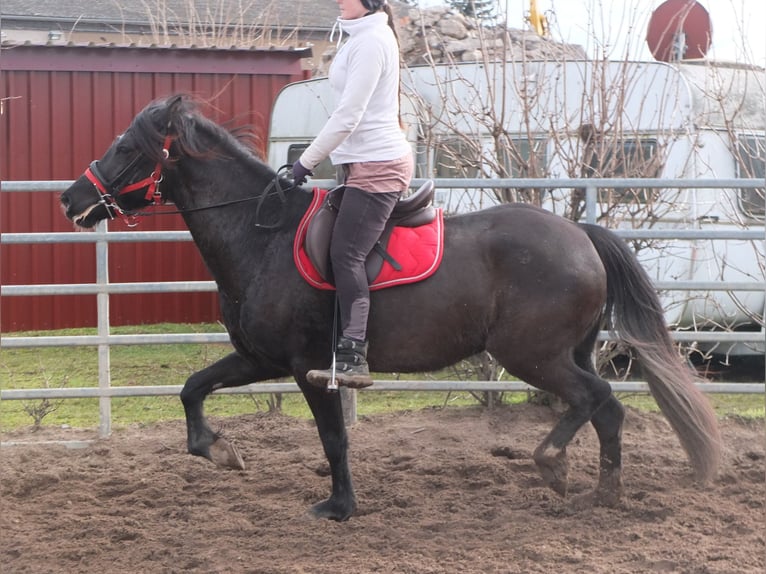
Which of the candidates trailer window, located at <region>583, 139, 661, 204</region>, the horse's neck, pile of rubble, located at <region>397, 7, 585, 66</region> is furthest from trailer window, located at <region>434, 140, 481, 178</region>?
pile of rubble, located at <region>397, 7, 585, 66</region>

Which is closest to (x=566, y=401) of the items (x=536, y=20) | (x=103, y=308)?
(x=103, y=308)

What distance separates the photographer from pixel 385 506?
5.00 meters

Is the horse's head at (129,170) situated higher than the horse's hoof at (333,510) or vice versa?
the horse's head at (129,170)

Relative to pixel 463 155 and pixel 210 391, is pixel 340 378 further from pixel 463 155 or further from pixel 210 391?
pixel 463 155

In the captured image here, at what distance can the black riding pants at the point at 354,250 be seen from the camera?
448 centimetres

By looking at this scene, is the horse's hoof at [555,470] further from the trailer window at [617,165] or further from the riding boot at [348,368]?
the trailer window at [617,165]

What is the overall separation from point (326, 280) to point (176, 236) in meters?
1.99

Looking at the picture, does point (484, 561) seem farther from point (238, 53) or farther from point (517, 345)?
point (238, 53)

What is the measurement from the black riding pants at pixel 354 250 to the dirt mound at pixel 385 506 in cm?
105

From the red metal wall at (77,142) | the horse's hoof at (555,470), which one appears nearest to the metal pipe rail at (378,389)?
the horse's hoof at (555,470)

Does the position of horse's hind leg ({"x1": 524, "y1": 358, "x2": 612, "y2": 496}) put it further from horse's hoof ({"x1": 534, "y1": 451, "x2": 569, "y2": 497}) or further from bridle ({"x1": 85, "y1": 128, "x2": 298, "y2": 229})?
bridle ({"x1": 85, "y1": 128, "x2": 298, "y2": 229})

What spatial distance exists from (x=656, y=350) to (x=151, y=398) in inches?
202

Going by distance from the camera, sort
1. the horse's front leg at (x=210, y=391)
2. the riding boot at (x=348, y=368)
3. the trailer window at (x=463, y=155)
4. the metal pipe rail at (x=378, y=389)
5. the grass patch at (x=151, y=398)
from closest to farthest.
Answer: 1. the riding boot at (x=348, y=368)
2. the horse's front leg at (x=210, y=391)
3. the metal pipe rail at (x=378, y=389)
4. the trailer window at (x=463, y=155)
5. the grass patch at (x=151, y=398)

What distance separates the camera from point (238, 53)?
39.0 feet
